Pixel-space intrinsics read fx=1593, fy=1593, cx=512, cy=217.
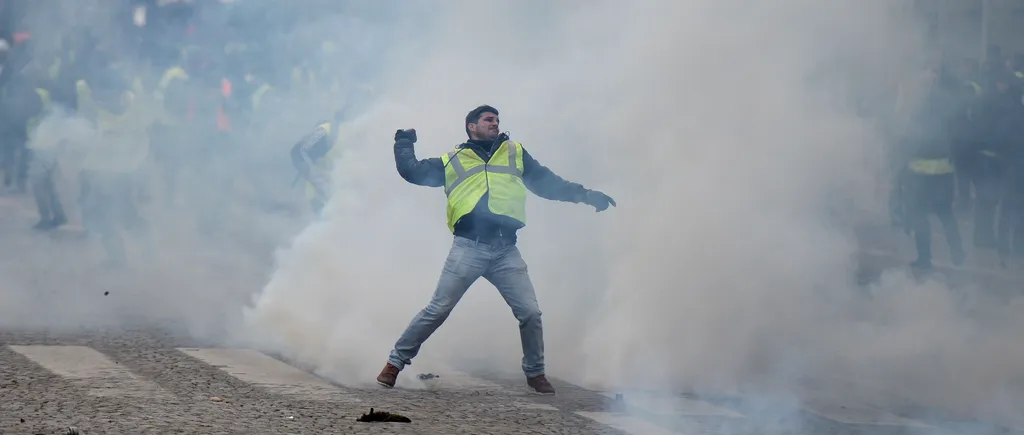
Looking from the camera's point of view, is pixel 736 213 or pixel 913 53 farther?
pixel 913 53

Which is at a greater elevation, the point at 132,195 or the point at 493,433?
the point at 132,195

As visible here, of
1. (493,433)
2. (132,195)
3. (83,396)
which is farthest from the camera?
(132,195)

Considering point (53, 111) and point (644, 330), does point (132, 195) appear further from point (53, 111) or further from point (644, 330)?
point (644, 330)

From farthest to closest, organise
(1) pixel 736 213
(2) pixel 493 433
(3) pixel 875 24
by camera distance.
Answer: (3) pixel 875 24
(1) pixel 736 213
(2) pixel 493 433

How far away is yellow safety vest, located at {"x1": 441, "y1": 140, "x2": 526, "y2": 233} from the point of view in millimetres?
7203

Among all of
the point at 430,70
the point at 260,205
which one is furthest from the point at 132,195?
the point at 430,70

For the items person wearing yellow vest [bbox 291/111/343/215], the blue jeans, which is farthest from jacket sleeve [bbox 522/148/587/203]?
person wearing yellow vest [bbox 291/111/343/215]

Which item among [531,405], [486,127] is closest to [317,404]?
[531,405]

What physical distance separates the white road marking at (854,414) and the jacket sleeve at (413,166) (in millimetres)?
1985

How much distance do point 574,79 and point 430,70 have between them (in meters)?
1.94

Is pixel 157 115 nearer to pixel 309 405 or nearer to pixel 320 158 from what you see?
pixel 320 158

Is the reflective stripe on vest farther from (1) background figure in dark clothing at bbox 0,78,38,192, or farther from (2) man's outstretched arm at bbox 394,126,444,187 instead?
(1) background figure in dark clothing at bbox 0,78,38,192

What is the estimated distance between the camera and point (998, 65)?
12.9m

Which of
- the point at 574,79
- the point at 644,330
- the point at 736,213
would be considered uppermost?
the point at 574,79
